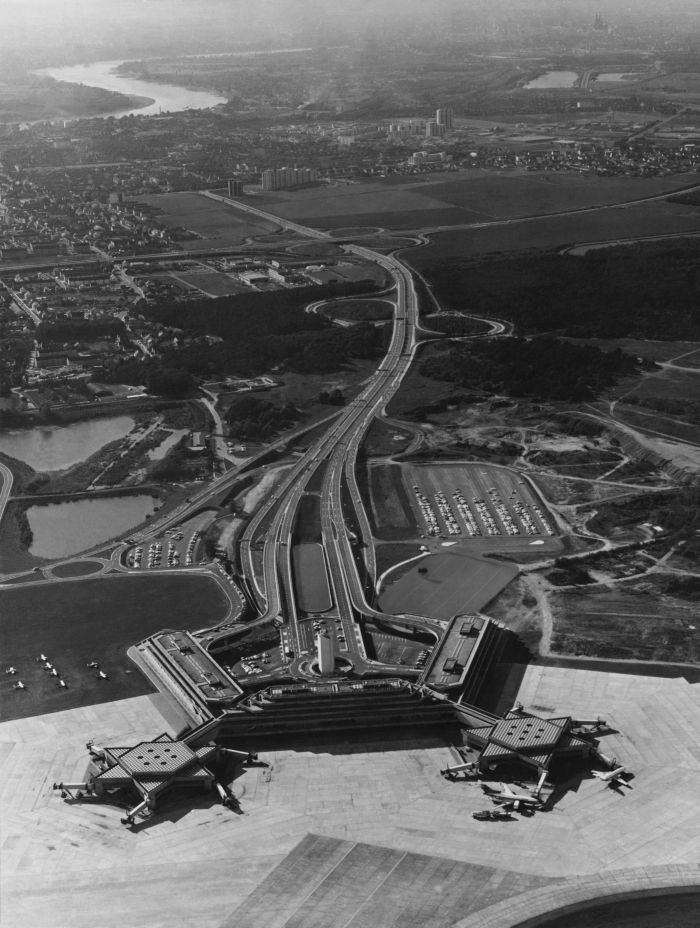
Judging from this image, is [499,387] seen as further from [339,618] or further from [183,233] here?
[183,233]

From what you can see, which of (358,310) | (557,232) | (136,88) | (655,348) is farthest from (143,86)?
(655,348)

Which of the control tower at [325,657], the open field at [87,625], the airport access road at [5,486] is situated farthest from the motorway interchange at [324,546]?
the airport access road at [5,486]

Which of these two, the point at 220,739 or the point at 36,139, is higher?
the point at 36,139

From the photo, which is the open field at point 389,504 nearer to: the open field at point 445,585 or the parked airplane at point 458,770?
the open field at point 445,585

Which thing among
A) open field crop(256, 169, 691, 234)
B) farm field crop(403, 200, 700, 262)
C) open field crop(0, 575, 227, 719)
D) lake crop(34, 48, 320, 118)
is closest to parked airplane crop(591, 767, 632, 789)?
open field crop(0, 575, 227, 719)

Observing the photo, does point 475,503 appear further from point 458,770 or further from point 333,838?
point 333,838

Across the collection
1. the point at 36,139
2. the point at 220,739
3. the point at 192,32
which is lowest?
the point at 220,739

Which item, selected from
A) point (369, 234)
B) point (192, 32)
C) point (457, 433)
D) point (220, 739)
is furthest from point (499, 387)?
point (192, 32)

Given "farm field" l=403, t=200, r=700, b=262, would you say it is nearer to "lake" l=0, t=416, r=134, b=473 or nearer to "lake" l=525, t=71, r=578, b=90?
"lake" l=0, t=416, r=134, b=473
